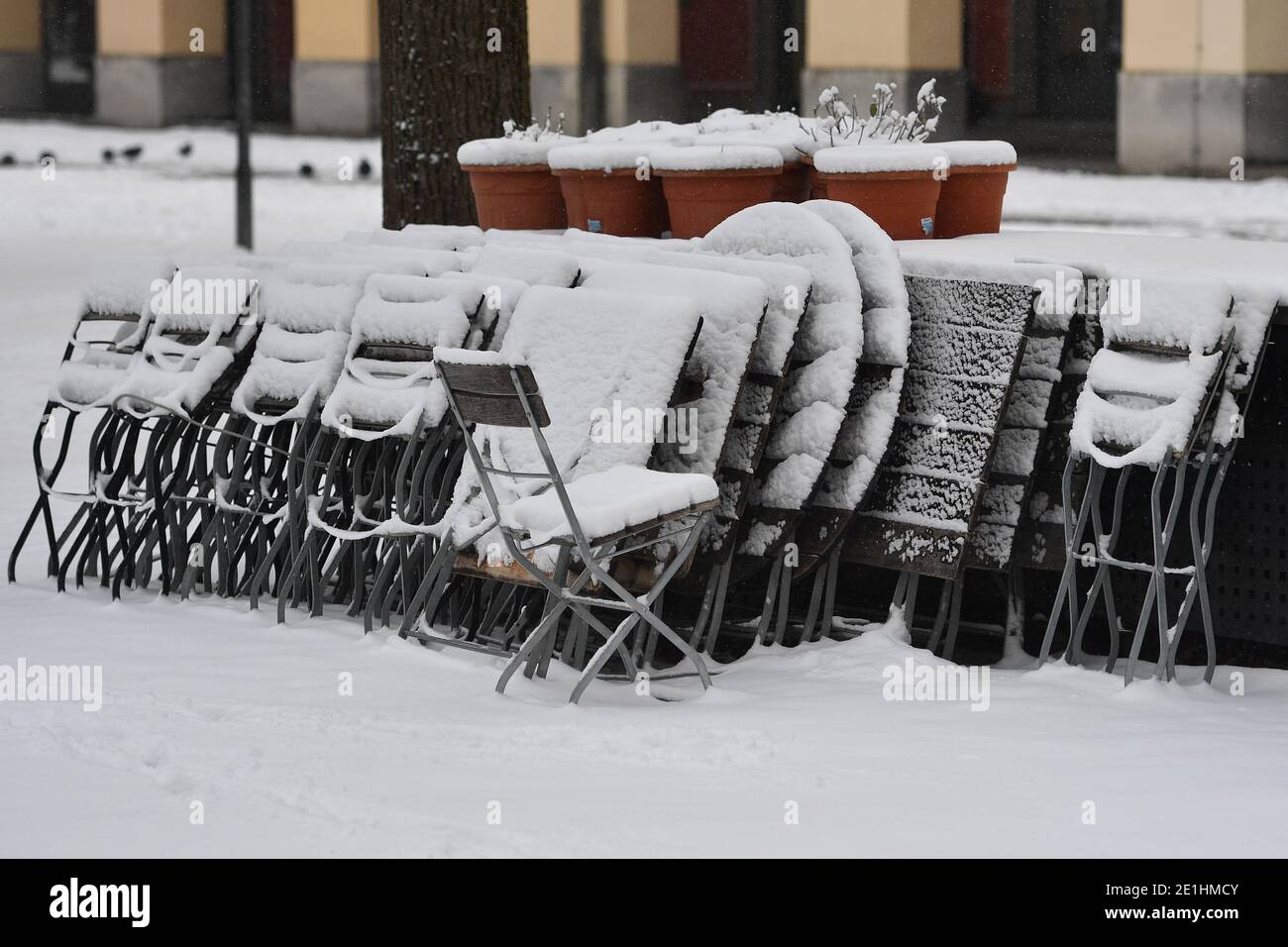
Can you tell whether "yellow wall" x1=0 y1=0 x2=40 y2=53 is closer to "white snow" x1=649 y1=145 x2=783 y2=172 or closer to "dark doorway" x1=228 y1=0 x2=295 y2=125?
"dark doorway" x1=228 y1=0 x2=295 y2=125

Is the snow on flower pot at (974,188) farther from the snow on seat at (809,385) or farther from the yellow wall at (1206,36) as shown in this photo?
the yellow wall at (1206,36)

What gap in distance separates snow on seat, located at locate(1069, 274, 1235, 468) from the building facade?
13463mm

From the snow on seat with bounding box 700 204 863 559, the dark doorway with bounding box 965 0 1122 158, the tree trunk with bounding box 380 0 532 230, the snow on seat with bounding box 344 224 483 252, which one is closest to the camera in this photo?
the snow on seat with bounding box 700 204 863 559

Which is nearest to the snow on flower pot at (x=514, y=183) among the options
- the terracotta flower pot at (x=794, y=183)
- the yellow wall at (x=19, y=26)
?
the terracotta flower pot at (x=794, y=183)

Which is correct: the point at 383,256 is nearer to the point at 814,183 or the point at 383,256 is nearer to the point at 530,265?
the point at 530,265

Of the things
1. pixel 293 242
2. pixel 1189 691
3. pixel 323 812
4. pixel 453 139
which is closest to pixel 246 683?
pixel 323 812

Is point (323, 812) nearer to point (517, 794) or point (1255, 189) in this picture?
point (517, 794)

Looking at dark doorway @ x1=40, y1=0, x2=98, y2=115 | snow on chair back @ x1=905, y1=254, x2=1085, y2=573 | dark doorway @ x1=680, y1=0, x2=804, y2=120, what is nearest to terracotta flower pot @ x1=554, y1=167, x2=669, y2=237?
snow on chair back @ x1=905, y1=254, x2=1085, y2=573

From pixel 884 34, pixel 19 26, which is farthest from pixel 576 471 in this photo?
pixel 19 26

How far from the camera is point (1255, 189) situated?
57.8 ft

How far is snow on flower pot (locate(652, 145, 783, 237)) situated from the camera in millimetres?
6336
